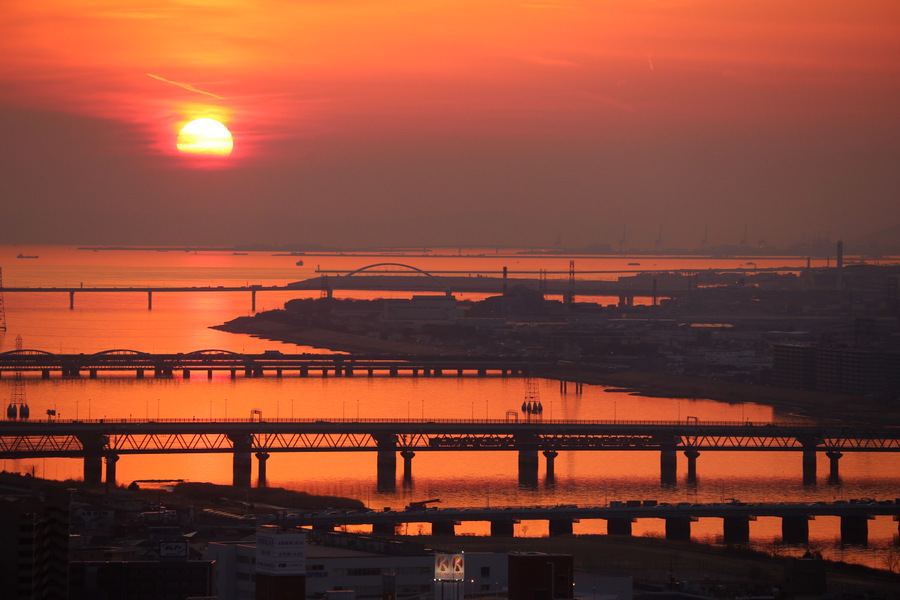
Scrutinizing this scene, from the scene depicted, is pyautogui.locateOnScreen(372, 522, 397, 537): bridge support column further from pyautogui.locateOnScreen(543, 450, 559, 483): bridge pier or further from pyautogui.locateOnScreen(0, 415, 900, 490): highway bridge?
pyautogui.locateOnScreen(543, 450, 559, 483): bridge pier

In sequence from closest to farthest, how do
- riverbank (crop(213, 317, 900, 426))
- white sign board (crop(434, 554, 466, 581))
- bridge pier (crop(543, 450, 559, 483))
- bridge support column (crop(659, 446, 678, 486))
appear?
white sign board (crop(434, 554, 466, 581)) → bridge support column (crop(659, 446, 678, 486)) → bridge pier (crop(543, 450, 559, 483)) → riverbank (crop(213, 317, 900, 426))

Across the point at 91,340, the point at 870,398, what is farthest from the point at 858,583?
the point at 91,340

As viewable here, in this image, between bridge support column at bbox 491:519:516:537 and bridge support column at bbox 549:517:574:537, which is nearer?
bridge support column at bbox 491:519:516:537

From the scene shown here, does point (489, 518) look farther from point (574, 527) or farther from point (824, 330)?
point (824, 330)

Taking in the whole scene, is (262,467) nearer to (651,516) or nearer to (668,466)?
(668,466)

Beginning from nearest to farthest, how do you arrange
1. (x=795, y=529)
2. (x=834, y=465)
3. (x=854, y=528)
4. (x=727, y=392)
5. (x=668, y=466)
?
(x=795, y=529)
(x=854, y=528)
(x=668, y=466)
(x=834, y=465)
(x=727, y=392)

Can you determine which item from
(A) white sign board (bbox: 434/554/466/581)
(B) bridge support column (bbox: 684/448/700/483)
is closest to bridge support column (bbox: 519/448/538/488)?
(B) bridge support column (bbox: 684/448/700/483)

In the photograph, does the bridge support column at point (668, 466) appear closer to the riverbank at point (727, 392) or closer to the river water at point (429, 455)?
the river water at point (429, 455)

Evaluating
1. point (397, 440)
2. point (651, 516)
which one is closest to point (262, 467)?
point (397, 440)
